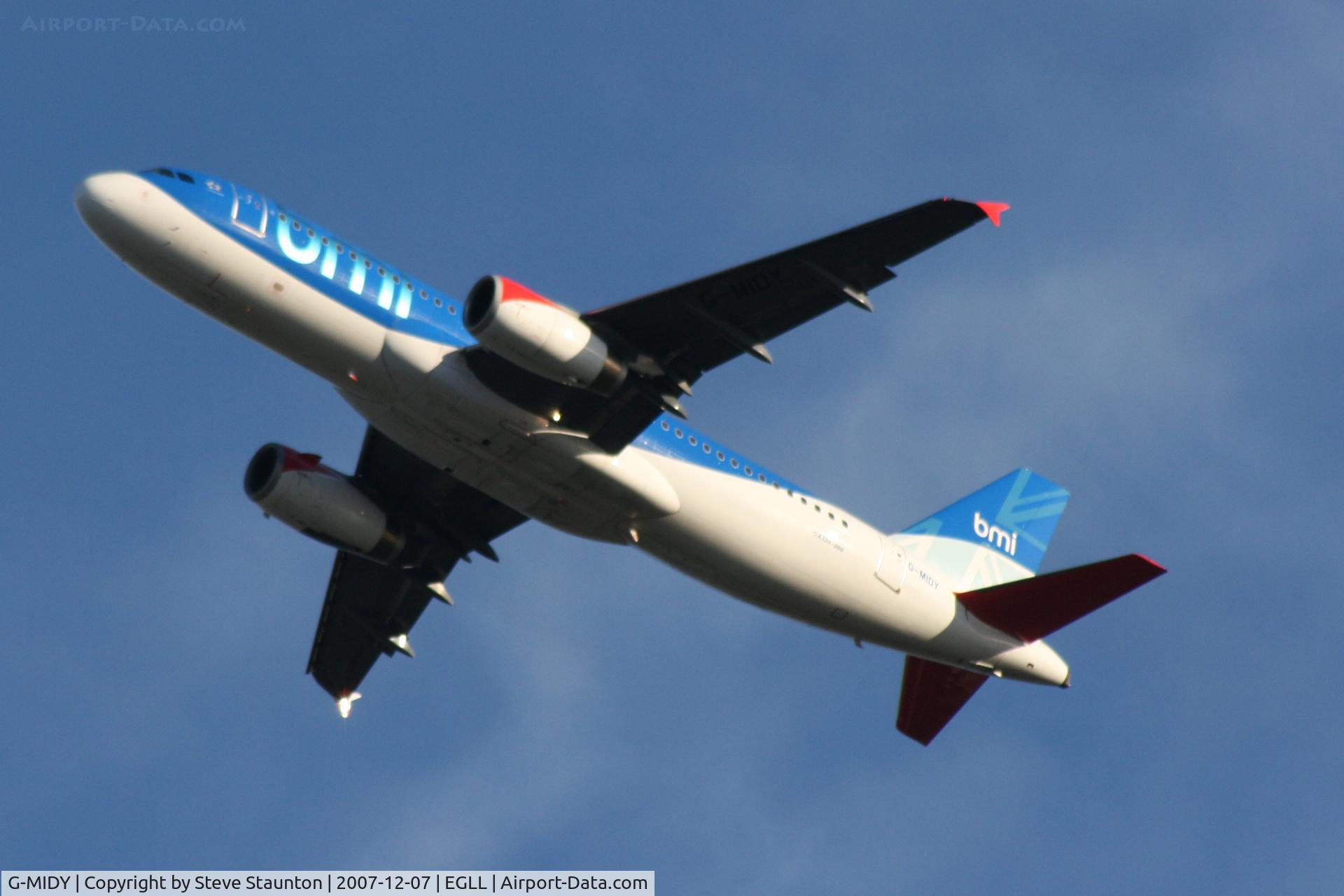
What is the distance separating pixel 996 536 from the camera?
42.9m

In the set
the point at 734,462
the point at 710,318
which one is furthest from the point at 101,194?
the point at 734,462

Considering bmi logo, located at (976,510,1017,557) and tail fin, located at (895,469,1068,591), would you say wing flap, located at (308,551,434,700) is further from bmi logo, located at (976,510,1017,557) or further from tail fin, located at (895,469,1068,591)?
→ bmi logo, located at (976,510,1017,557)

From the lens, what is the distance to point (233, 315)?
3225 centimetres

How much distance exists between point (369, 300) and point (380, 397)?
1993 mm

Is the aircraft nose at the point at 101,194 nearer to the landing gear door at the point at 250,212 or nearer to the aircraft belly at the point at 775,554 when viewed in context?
the landing gear door at the point at 250,212

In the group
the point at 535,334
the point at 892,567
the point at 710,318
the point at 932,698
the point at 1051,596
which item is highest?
the point at 710,318

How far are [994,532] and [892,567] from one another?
238 inches

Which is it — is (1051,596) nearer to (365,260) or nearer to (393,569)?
(393,569)

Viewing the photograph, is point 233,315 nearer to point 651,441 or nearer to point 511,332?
point 511,332

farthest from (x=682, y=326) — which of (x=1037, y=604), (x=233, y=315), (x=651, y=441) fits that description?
(x=1037, y=604)

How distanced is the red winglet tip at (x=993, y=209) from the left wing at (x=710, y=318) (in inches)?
29.3

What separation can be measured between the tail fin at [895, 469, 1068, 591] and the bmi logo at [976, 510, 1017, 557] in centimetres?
2

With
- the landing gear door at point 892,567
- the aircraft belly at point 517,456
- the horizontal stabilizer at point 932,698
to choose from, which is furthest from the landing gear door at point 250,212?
the horizontal stabilizer at point 932,698

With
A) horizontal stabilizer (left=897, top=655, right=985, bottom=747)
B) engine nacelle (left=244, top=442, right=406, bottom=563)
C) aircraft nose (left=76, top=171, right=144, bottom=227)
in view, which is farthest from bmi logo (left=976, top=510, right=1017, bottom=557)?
aircraft nose (left=76, top=171, right=144, bottom=227)
